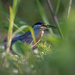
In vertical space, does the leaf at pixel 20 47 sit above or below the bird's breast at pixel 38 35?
below

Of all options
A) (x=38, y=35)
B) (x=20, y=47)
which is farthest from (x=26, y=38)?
(x=20, y=47)

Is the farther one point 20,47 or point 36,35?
point 36,35

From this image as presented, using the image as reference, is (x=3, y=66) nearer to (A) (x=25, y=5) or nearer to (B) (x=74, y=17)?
(B) (x=74, y=17)

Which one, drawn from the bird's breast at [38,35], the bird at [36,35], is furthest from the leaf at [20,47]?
the bird's breast at [38,35]

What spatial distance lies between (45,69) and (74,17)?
0.33 meters

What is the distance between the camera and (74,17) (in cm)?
126

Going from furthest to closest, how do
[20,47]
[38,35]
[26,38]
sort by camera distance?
1. [38,35]
2. [26,38]
3. [20,47]

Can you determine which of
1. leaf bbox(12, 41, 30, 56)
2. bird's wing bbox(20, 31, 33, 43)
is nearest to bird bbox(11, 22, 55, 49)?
bird's wing bbox(20, 31, 33, 43)

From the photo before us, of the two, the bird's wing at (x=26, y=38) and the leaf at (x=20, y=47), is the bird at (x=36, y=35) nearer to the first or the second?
the bird's wing at (x=26, y=38)

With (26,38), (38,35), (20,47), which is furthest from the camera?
(38,35)

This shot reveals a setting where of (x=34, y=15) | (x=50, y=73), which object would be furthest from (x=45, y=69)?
(x=34, y=15)

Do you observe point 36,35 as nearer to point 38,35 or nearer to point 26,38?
point 38,35

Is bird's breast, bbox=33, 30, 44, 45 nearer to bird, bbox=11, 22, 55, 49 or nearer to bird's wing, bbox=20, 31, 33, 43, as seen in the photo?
bird, bbox=11, 22, 55, 49

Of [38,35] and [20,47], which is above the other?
[38,35]
